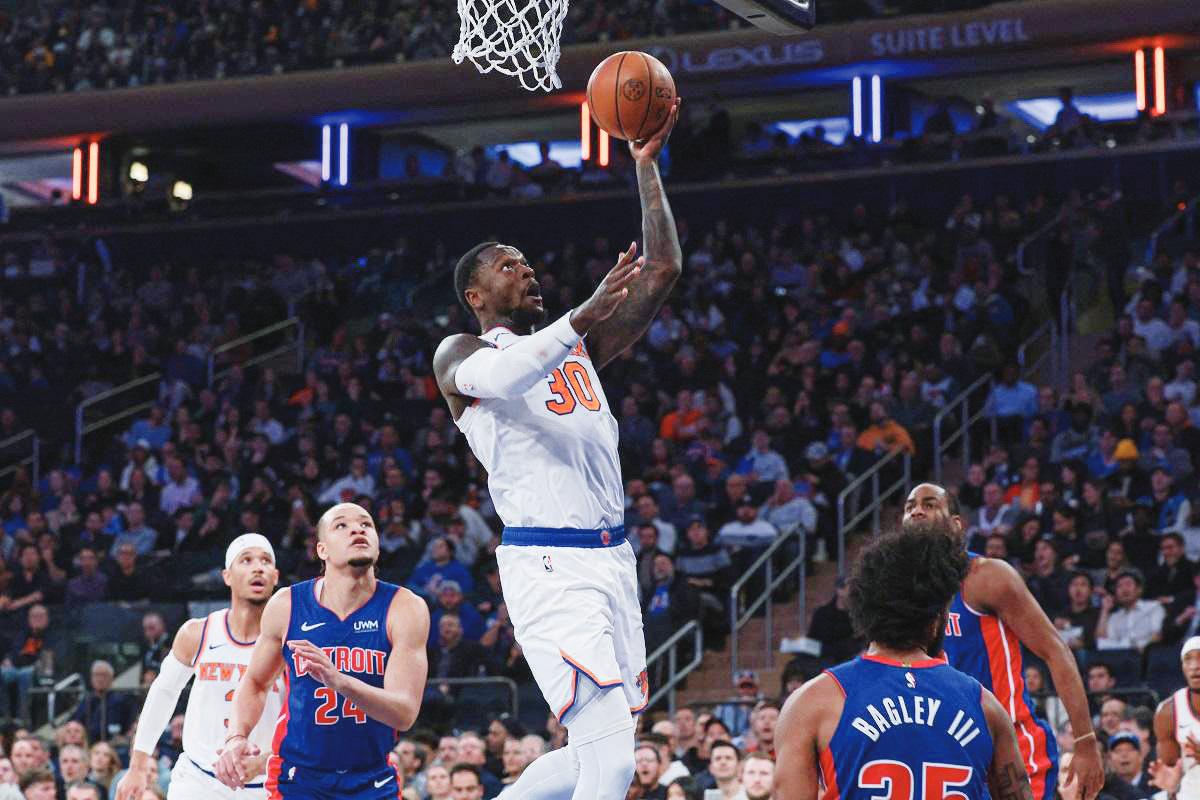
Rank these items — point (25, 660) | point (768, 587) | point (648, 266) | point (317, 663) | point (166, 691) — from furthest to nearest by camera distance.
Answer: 1. point (25, 660)
2. point (768, 587)
3. point (166, 691)
4. point (648, 266)
5. point (317, 663)

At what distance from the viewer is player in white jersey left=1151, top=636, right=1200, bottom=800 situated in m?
10.1

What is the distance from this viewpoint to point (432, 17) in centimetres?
2639

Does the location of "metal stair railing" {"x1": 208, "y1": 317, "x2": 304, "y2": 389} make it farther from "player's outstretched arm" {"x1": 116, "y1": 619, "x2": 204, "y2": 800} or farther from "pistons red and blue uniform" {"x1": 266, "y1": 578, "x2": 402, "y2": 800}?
"pistons red and blue uniform" {"x1": 266, "y1": 578, "x2": 402, "y2": 800}

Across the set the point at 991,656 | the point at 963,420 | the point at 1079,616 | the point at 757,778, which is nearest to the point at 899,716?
the point at 991,656

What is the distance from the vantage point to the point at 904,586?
4.74 m

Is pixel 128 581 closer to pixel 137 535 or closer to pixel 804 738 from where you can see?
pixel 137 535

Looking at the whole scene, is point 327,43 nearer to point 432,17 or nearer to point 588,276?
point 432,17

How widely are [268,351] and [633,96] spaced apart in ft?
66.4

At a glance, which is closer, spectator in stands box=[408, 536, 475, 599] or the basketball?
the basketball

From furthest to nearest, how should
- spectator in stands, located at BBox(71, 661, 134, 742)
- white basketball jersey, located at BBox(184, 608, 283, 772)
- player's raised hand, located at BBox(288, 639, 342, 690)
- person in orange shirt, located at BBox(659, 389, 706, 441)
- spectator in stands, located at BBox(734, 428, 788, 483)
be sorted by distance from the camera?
1. person in orange shirt, located at BBox(659, 389, 706, 441)
2. spectator in stands, located at BBox(734, 428, 788, 483)
3. spectator in stands, located at BBox(71, 661, 134, 742)
4. white basketball jersey, located at BBox(184, 608, 283, 772)
5. player's raised hand, located at BBox(288, 639, 342, 690)

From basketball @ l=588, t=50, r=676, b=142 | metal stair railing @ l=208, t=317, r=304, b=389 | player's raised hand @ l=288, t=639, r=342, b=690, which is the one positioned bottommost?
player's raised hand @ l=288, t=639, r=342, b=690

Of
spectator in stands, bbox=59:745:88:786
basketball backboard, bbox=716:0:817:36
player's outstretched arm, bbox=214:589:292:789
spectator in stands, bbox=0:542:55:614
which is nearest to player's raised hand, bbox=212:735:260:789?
player's outstretched arm, bbox=214:589:292:789

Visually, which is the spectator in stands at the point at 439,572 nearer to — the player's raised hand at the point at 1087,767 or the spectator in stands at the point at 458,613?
the spectator in stands at the point at 458,613

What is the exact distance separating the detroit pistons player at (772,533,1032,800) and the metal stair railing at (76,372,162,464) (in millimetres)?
21184
